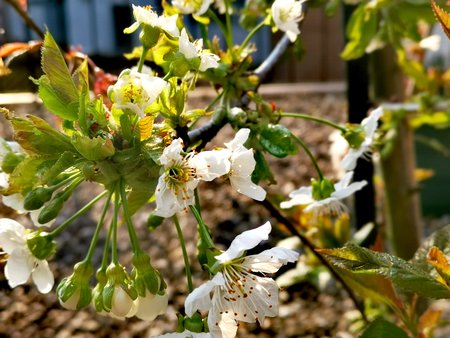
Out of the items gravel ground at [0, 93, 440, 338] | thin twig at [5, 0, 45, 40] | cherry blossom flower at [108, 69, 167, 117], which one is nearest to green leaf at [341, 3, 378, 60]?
gravel ground at [0, 93, 440, 338]

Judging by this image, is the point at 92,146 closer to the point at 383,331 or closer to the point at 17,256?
the point at 17,256

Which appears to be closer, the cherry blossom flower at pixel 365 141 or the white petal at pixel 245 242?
the white petal at pixel 245 242

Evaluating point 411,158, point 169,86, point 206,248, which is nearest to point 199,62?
point 169,86

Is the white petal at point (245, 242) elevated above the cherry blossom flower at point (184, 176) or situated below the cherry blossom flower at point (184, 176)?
below

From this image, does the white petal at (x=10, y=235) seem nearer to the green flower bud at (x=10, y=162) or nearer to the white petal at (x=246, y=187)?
the green flower bud at (x=10, y=162)

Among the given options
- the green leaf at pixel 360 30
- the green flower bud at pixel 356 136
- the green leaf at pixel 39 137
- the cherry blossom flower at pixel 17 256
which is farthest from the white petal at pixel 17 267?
the green leaf at pixel 360 30

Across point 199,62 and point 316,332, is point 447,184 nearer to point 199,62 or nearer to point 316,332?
point 316,332
